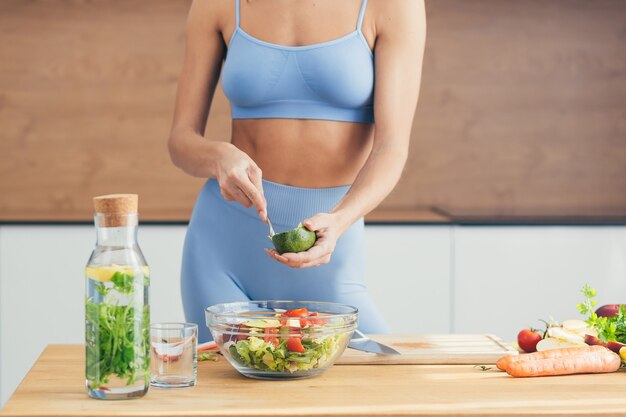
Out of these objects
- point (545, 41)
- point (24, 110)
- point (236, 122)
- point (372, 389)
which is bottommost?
point (372, 389)

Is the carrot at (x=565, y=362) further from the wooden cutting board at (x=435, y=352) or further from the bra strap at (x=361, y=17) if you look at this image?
the bra strap at (x=361, y=17)

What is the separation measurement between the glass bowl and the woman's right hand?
0.29 meters

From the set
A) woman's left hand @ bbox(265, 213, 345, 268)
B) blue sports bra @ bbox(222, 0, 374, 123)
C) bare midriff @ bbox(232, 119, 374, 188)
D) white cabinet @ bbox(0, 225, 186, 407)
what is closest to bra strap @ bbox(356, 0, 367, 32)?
blue sports bra @ bbox(222, 0, 374, 123)

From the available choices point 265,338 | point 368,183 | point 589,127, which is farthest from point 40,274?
point 589,127

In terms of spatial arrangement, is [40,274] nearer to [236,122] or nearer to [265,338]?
[236,122]

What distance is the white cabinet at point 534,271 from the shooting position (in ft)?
10.00

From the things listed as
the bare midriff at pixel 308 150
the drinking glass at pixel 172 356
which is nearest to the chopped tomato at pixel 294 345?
the drinking glass at pixel 172 356

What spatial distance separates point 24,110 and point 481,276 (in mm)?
1865

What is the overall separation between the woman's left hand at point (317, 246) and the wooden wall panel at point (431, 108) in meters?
1.99

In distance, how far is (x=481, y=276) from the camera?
3.04 m

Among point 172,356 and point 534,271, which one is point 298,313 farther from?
point 534,271

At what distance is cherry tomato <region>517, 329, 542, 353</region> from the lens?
1537 mm

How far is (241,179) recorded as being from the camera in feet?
5.13

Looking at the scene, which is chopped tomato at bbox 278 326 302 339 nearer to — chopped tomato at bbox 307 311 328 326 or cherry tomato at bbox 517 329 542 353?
chopped tomato at bbox 307 311 328 326
